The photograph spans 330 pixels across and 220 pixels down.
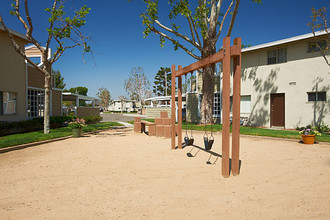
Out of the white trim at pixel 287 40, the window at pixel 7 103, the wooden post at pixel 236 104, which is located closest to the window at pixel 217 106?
the white trim at pixel 287 40

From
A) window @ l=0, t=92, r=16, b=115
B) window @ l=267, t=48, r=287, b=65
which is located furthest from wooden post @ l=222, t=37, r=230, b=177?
window @ l=0, t=92, r=16, b=115

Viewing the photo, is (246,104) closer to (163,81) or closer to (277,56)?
(277,56)

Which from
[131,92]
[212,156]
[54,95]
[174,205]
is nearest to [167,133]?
[212,156]

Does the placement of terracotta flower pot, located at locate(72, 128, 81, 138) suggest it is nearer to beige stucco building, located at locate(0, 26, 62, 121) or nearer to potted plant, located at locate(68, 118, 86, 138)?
potted plant, located at locate(68, 118, 86, 138)

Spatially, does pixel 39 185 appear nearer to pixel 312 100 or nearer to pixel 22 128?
pixel 22 128

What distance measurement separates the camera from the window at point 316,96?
11.9 meters

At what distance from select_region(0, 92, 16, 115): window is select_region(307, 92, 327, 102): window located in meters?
17.6

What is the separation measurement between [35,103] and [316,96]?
58.3ft

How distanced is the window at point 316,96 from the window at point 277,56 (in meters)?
2.72

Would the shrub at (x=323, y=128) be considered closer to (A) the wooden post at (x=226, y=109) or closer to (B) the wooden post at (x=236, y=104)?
(B) the wooden post at (x=236, y=104)

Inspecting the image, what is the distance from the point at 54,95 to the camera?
15.9m

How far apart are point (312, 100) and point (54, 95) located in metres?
17.6

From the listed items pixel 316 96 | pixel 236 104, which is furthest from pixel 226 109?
pixel 316 96

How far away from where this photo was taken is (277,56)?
13.9 metres
